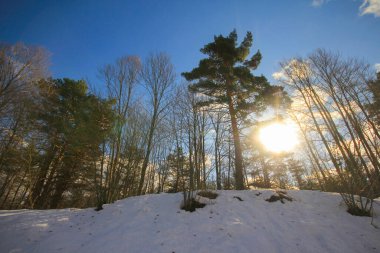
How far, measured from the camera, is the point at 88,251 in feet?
14.3

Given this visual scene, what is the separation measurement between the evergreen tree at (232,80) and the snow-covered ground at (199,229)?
155 inches

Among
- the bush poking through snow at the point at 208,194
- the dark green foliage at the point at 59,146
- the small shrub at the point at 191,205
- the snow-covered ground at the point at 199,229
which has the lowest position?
the snow-covered ground at the point at 199,229

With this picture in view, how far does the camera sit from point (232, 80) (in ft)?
36.5

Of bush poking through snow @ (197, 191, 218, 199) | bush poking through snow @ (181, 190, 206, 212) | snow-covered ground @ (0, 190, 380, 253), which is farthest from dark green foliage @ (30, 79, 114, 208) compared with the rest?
bush poking through snow @ (197, 191, 218, 199)

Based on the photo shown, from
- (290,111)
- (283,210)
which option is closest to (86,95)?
(283,210)

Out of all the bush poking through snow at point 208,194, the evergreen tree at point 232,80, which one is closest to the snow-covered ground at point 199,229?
the bush poking through snow at point 208,194

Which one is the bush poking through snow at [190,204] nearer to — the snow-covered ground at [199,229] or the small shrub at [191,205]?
the small shrub at [191,205]

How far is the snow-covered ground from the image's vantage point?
174 inches

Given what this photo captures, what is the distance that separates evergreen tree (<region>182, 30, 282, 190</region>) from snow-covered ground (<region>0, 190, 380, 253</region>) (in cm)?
394

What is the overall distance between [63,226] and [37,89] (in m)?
9.72

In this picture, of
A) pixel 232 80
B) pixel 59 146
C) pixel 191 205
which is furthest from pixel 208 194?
pixel 59 146

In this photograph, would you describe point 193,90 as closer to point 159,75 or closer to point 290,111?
point 159,75

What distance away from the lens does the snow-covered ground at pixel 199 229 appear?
14.5 ft

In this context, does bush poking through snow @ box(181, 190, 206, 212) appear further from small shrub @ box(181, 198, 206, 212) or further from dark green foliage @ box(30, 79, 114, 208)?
dark green foliage @ box(30, 79, 114, 208)
